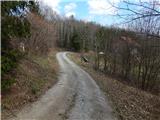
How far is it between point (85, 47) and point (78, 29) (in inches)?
651

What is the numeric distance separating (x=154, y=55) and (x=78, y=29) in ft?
257

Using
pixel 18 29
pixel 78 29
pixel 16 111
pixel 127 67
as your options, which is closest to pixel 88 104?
pixel 16 111

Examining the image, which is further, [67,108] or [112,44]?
[112,44]

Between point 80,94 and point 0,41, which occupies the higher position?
point 0,41

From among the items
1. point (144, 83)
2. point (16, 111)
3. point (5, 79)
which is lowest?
point (144, 83)

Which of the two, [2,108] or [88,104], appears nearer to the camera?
[2,108]

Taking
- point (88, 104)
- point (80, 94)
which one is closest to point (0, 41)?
point (88, 104)

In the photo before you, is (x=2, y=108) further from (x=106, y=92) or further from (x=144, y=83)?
(x=144, y=83)

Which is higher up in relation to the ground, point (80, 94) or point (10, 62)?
point (10, 62)

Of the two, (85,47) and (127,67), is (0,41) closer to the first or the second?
(127,67)

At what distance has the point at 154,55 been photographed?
34.1m

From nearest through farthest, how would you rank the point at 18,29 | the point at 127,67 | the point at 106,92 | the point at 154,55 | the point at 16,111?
the point at 16,111 < the point at 18,29 < the point at 106,92 < the point at 154,55 < the point at 127,67

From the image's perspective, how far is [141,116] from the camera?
44.9ft

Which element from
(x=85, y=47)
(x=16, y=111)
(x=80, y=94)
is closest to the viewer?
(x=16, y=111)
